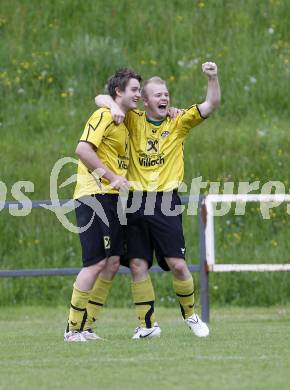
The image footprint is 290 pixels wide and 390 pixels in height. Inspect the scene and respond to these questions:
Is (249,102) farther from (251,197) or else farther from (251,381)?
(251,381)

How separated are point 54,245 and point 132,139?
21.6 feet

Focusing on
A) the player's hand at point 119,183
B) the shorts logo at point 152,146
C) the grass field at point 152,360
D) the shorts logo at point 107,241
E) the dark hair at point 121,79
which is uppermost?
the dark hair at point 121,79

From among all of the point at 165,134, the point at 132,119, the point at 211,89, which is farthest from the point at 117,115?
the point at 211,89

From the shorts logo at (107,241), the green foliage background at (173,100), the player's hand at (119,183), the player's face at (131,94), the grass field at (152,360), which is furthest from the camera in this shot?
the green foliage background at (173,100)

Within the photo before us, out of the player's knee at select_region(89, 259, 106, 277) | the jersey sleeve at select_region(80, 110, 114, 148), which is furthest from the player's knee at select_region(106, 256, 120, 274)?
the jersey sleeve at select_region(80, 110, 114, 148)

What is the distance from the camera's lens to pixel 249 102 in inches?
718

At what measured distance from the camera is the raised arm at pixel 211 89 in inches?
346

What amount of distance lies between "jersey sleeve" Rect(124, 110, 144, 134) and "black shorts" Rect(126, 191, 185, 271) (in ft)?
1.70

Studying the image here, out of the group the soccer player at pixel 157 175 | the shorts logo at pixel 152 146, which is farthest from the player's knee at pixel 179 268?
the shorts logo at pixel 152 146

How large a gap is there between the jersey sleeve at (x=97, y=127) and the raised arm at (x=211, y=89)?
0.72 meters

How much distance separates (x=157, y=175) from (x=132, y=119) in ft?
1.52

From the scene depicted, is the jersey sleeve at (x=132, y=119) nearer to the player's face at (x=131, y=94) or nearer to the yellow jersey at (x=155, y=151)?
the yellow jersey at (x=155, y=151)

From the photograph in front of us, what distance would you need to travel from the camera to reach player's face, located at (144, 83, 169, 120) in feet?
29.5

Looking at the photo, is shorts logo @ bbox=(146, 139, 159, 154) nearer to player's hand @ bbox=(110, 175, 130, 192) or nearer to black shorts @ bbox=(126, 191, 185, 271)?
black shorts @ bbox=(126, 191, 185, 271)
